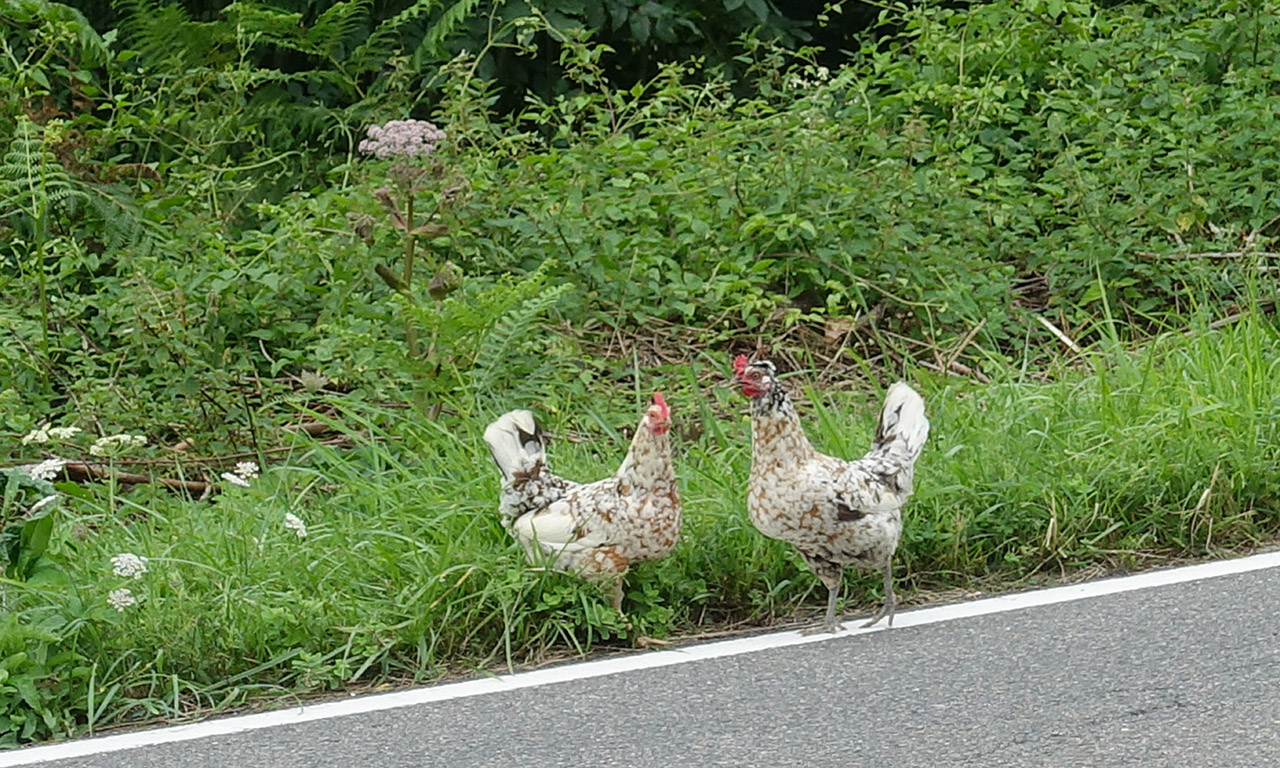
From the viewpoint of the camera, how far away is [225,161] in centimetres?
927

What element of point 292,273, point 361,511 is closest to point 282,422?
point 292,273

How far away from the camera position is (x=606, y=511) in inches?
188

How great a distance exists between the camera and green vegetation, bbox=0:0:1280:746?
191 inches

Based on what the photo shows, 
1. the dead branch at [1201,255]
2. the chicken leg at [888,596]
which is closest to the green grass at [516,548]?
the chicken leg at [888,596]

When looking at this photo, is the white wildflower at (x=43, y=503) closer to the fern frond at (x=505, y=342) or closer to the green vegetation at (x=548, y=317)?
the green vegetation at (x=548, y=317)

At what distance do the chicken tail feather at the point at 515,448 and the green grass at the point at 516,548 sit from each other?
0.26 meters

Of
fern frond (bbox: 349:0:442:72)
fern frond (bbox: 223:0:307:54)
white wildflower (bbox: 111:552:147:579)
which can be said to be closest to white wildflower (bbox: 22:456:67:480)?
white wildflower (bbox: 111:552:147:579)

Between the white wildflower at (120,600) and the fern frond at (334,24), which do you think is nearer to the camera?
the white wildflower at (120,600)

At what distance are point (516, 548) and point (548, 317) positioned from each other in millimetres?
2625

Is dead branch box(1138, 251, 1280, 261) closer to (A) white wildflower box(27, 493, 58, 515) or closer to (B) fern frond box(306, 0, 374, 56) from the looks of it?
(B) fern frond box(306, 0, 374, 56)

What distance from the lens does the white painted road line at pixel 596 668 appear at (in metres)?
4.21

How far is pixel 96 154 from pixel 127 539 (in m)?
3.79

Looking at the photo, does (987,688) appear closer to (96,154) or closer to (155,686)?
(155,686)

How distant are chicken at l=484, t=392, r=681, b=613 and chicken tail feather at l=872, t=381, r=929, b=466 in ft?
2.23
